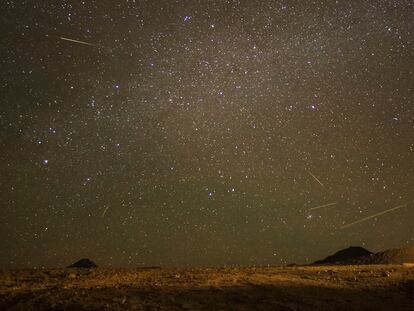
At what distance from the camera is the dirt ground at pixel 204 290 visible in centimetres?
883

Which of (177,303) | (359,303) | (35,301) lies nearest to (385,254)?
(359,303)

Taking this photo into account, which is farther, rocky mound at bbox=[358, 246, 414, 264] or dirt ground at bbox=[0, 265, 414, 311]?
rocky mound at bbox=[358, 246, 414, 264]

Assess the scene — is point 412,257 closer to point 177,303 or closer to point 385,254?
point 385,254

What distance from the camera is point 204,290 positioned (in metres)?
9.79

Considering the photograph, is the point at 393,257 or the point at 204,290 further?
the point at 393,257

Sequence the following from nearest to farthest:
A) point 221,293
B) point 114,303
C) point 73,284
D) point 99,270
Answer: point 114,303 < point 221,293 < point 73,284 < point 99,270

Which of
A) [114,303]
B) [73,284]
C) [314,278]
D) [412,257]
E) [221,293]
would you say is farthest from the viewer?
[412,257]

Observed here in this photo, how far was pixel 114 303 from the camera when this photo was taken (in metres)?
8.67

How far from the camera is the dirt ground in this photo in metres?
8.83

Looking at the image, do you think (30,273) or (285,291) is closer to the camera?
(285,291)

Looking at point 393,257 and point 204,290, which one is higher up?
point 393,257

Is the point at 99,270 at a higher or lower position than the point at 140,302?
higher

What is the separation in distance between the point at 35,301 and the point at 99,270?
15.3ft

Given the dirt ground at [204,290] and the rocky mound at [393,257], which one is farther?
the rocky mound at [393,257]
